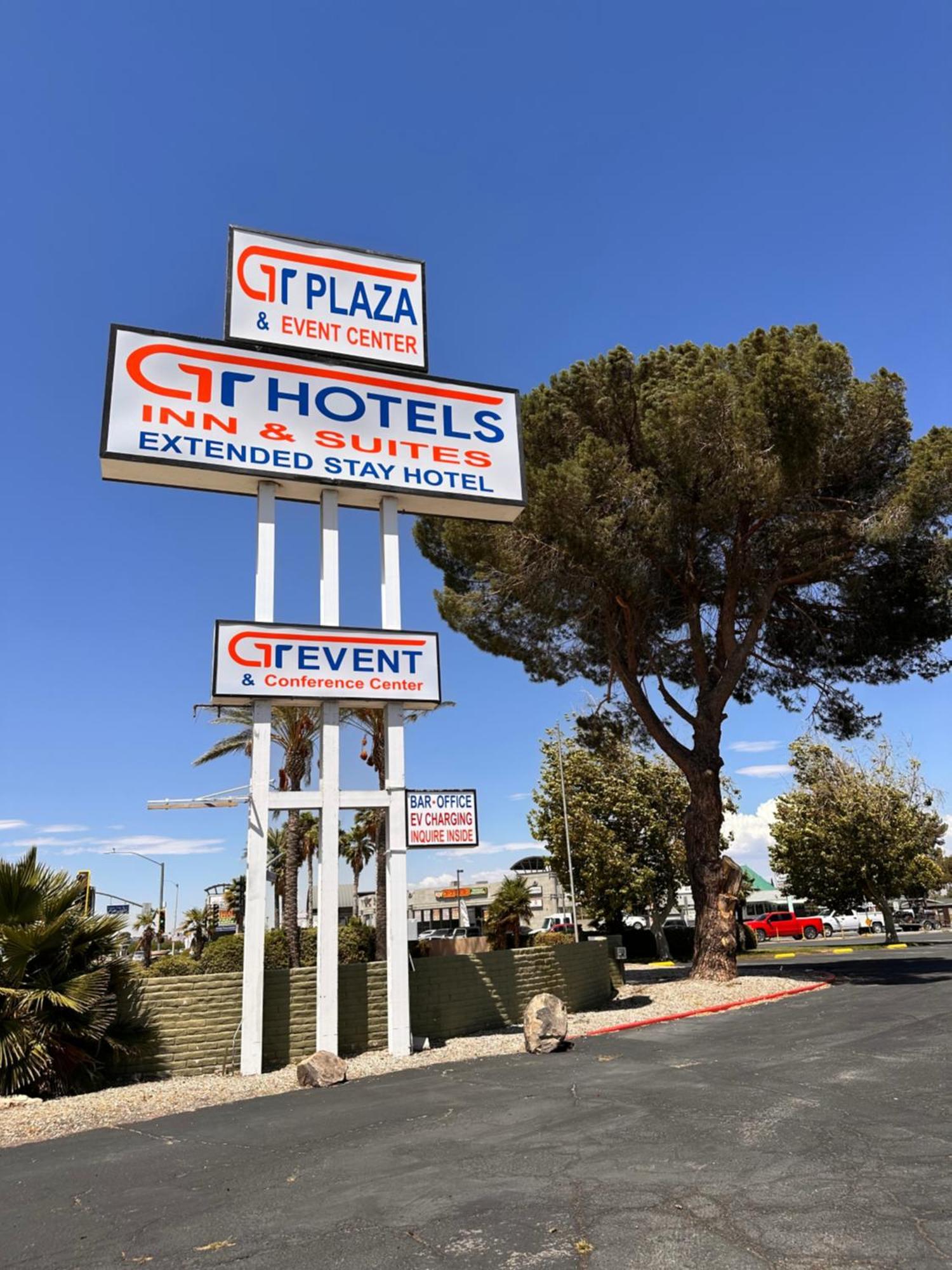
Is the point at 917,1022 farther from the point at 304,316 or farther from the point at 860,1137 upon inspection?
the point at 304,316

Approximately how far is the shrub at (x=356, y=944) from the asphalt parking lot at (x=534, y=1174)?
44.0 feet

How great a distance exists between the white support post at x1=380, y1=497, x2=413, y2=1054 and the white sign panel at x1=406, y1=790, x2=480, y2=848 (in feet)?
1.13

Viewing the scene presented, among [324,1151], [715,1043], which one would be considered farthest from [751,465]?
[324,1151]

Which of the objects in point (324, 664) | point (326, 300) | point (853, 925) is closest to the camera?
point (324, 664)

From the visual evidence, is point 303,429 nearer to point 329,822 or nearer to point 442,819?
point 329,822

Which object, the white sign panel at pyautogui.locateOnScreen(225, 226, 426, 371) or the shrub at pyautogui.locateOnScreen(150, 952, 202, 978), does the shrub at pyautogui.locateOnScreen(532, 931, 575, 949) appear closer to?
the shrub at pyautogui.locateOnScreen(150, 952, 202, 978)

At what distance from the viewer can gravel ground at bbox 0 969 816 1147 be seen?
9.87 m

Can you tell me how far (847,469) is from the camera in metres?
21.4

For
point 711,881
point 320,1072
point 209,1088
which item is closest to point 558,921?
point 711,881

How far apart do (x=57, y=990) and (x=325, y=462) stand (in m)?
9.06

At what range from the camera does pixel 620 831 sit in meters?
36.9

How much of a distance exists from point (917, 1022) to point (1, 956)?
46.4ft

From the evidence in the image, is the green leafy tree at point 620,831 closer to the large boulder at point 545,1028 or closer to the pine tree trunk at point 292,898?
the pine tree trunk at point 292,898

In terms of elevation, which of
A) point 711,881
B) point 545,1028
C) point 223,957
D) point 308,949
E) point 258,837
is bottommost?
point 545,1028
